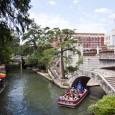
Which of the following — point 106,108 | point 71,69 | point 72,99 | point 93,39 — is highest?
point 93,39

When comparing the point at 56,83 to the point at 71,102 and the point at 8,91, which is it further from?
the point at 71,102

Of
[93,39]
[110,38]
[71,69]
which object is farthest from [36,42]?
[93,39]

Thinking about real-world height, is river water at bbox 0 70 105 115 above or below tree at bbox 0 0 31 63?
below

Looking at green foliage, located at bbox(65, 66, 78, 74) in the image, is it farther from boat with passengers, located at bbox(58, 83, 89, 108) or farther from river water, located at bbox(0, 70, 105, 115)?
boat with passengers, located at bbox(58, 83, 89, 108)

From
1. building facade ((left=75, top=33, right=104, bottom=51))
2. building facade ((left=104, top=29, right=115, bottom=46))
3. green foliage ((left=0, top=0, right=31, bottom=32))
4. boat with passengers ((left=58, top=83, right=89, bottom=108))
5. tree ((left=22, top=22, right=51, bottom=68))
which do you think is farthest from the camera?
building facade ((left=75, top=33, right=104, bottom=51))

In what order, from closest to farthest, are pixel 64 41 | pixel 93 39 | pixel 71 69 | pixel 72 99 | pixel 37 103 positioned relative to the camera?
pixel 72 99
pixel 37 103
pixel 64 41
pixel 71 69
pixel 93 39

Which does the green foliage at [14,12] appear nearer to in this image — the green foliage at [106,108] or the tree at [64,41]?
the green foliage at [106,108]

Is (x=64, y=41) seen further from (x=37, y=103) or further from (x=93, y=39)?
(x=93, y=39)

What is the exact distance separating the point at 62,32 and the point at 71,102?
18.9 m

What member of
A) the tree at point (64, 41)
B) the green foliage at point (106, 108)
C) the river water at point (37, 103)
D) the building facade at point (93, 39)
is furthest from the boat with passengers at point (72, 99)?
the building facade at point (93, 39)

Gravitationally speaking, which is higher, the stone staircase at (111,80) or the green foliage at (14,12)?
the green foliage at (14,12)

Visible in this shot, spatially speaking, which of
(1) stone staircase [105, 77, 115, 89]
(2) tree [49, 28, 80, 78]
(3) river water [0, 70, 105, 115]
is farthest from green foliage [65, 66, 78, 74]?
(1) stone staircase [105, 77, 115, 89]

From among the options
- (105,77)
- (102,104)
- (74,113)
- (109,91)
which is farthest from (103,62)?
(102,104)

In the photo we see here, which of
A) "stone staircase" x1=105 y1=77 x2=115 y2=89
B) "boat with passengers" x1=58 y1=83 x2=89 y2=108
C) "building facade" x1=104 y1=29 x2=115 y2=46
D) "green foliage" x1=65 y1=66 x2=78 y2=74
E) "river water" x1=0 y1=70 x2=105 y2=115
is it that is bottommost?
"river water" x1=0 y1=70 x2=105 y2=115
